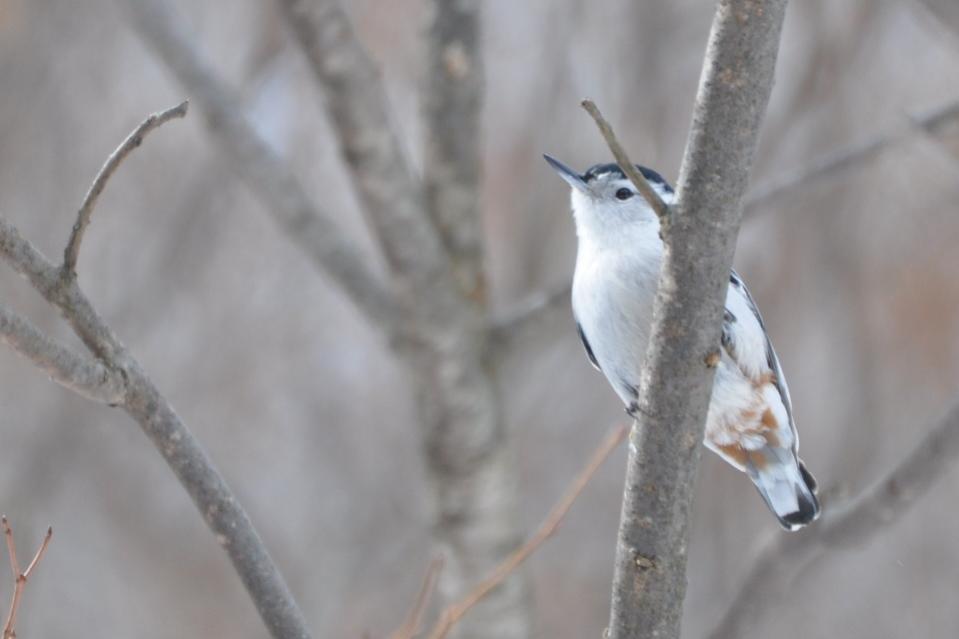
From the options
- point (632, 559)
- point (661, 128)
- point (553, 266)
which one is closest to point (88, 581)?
point (553, 266)

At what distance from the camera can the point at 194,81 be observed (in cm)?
358

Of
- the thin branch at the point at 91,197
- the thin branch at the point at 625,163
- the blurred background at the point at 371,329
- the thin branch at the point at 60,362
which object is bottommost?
the blurred background at the point at 371,329

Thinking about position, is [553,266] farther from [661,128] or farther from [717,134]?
[717,134]

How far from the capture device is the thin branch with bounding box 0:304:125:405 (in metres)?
1.49

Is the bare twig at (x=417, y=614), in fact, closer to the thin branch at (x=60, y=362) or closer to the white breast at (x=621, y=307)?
the thin branch at (x=60, y=362)

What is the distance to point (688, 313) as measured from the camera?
1.59 meters

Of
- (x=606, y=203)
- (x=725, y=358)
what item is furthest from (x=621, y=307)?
(x=606, y=203)

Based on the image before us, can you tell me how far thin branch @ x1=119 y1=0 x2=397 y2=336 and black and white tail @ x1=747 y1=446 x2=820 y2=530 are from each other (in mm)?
1289

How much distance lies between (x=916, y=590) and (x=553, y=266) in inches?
103

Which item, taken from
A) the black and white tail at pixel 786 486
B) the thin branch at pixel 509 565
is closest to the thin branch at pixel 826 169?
the black and white tail at pixel 786 486

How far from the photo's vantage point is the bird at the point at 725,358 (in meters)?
2.58

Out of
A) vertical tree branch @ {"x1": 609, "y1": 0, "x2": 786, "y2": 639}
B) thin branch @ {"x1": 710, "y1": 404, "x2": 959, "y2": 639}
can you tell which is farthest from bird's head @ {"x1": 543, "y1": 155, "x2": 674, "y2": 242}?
vertical tree branch @ {"x1": 609, "y1": 0, "x2": 786, "y2": 639}

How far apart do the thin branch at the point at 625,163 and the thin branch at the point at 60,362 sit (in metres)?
0.72

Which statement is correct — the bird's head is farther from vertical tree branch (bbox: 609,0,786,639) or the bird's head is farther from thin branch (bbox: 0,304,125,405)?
thin branch (bbox: 0,304,125,405)
